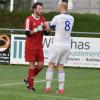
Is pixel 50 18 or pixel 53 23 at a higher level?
pixel 53 23

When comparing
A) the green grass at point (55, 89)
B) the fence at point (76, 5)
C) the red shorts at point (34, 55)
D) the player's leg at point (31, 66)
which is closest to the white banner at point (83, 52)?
the green grass at point (55, 89)

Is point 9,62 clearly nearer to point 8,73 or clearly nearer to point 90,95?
point 8,73

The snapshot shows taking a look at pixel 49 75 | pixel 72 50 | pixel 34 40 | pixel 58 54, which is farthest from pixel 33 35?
pixel 72 50

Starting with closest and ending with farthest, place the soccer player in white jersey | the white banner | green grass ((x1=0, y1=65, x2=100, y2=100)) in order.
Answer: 1. green grass ((x1=0, y1=65, x2=100, y2=100))
2. the soccer player in white jersey
3. the white banner

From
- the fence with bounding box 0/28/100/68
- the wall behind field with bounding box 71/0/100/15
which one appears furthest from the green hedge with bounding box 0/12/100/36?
the fence with bounding box 0/28/100/68

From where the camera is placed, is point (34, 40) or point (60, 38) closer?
point (60, 38)

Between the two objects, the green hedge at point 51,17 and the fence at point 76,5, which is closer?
the green hedge at point 51,17

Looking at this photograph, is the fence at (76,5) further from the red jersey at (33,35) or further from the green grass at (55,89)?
the red jersey at (33,35)

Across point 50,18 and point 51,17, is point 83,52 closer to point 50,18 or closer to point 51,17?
point 50,18

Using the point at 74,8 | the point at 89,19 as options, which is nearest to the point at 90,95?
the point at 89,19

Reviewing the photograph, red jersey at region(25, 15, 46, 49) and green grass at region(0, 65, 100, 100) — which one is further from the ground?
red jersey at region(25, 15, 46, 49)

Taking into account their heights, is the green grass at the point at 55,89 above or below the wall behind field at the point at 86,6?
above

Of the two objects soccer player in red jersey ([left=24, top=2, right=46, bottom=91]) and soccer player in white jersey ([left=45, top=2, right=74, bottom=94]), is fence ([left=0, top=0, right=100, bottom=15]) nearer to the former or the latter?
soccer player in red jersey ([left=24, top=2, right=46, bottom=91])

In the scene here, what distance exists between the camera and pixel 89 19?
38.6m
